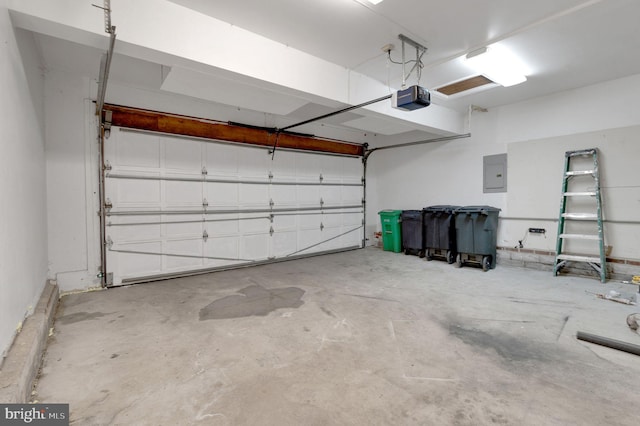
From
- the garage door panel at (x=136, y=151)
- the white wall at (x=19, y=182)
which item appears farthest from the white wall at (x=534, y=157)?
the white wall at (x=19, y=182)

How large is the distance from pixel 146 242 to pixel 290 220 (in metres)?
2.64

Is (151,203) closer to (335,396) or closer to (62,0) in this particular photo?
(62,0)

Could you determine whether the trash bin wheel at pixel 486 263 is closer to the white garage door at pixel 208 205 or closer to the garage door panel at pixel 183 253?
the white garage door at pixel 208 205

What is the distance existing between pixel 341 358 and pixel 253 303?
1556mm

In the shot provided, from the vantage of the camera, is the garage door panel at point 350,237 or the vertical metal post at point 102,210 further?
the garage door panel at point 350,237

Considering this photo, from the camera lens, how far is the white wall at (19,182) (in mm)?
1896

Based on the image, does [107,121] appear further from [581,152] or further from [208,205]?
[581,152]

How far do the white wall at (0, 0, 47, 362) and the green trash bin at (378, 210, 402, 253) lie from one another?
590 centimetres

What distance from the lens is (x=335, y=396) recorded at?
71.9 inches

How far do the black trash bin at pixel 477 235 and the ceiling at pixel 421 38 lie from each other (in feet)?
7.08

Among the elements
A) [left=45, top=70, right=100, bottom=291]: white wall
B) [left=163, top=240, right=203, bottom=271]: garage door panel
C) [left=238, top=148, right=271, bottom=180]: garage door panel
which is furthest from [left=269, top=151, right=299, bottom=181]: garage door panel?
[left=45, top=70, right=100, bottom=291]: white wall

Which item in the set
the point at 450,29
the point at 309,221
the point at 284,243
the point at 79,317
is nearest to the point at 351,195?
the point at 309,221

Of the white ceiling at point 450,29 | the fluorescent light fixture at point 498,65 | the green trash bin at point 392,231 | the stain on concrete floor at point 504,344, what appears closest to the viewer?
the stain on concrete floor at point 504,344

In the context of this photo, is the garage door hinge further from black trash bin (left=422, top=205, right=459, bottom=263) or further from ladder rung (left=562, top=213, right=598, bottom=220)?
ladder rung (left=562, top=213, right=598, bottom=220)
